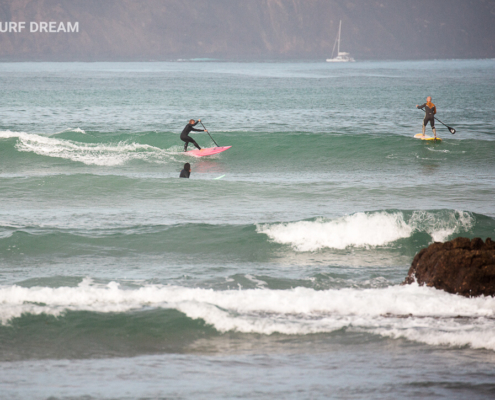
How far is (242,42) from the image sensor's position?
642 feet

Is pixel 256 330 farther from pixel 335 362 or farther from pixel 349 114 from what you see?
pixel 349 114

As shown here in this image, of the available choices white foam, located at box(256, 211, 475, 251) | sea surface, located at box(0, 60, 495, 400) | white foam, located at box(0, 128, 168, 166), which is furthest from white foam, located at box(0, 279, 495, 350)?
white foam, located at box(0, 128, 168, 166)

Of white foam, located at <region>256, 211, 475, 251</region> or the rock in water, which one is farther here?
white foam, located at <region>256, 211, 475, 251</region>

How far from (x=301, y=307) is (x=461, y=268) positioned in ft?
6.40

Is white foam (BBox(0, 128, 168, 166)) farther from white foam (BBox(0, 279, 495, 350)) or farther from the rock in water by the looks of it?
the rock in water

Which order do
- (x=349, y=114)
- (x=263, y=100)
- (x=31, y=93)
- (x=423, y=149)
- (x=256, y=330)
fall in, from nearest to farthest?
(x=256, y=330) → (x=423, y=149) → (x=349, y=114) → (x=263, y=100) → (x=31, y=93)

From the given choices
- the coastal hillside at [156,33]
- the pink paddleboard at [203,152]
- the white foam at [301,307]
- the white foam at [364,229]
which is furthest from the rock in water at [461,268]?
the coastal hillside at [156,33]

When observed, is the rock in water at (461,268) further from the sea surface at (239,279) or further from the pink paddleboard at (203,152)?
the pink paddleboard at (203,152)

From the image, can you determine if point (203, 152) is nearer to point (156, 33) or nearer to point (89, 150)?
point (89, 150)

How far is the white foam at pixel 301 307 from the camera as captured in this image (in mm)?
6098

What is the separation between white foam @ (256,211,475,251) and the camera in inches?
403

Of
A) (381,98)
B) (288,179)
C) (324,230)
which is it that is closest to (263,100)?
(381,98)

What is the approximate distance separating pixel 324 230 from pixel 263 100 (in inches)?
1580

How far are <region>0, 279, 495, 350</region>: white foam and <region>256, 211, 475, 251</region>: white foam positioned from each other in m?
2.89
